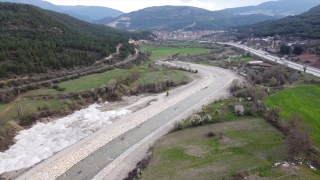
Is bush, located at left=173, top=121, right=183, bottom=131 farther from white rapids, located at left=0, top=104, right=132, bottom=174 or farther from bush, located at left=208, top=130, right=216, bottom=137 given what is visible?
white rapids, located at left=0, top=104, right=132, bottom=174

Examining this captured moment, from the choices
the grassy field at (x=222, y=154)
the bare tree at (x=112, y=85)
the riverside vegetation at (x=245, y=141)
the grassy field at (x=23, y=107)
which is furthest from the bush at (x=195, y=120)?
the grassy field at (x=23, y=107)

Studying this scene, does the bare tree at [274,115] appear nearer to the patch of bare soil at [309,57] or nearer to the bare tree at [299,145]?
the bare tree at [299,145]

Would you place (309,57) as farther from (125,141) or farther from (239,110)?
(125,141)

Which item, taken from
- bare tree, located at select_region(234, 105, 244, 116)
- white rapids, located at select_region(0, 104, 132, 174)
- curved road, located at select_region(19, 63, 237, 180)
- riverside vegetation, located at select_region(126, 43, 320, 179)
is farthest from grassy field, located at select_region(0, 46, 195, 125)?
bare tree, located at select_region(234, 105, 244, 116)

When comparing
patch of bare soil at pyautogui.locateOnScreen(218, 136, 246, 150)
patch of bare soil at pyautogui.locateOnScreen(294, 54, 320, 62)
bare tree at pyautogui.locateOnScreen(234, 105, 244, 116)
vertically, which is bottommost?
patch of bare soil at pyautogui.locateOnScreen(218, 136, 246, 150)

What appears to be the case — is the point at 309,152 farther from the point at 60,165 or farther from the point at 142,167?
the point at 60,165

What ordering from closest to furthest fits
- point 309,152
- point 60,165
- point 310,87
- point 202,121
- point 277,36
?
1. point 309,152
2. point 60,165
3. point 202,121
4. point 310,87
5. point 277,36

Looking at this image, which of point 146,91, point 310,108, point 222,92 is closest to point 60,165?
point 146,91
